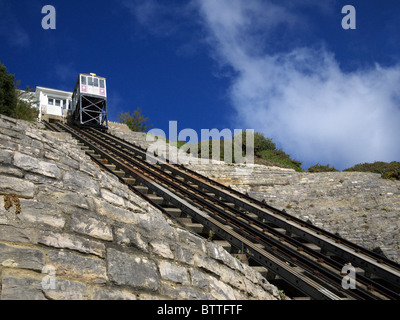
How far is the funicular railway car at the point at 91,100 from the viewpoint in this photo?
27247mm

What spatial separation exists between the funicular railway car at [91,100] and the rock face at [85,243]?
23.3m

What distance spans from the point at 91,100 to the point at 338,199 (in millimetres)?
23797

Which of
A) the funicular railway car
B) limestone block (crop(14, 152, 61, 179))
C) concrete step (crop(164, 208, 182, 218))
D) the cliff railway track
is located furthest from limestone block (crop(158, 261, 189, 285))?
the funicular railway car

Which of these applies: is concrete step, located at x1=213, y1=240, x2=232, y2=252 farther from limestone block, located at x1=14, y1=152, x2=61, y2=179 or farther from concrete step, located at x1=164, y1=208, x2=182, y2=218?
limestone block, located at x1=14, y1=152, x2=61, y2=179

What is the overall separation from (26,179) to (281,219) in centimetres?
645

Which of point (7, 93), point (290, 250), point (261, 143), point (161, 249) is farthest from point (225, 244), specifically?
point (261, 143)

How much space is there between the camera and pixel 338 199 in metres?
11.3

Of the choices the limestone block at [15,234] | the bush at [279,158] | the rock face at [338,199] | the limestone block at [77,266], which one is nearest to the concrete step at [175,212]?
the limestone block at [77,266]

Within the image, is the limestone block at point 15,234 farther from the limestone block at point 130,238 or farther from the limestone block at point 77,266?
the limestone block at point 130,238

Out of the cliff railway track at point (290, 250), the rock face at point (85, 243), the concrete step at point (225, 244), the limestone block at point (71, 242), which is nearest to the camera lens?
the rock face at point (85, 243)

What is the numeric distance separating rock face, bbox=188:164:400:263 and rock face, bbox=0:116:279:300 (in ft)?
17.9

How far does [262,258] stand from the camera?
5754 millimetres
